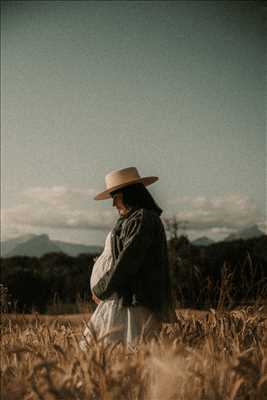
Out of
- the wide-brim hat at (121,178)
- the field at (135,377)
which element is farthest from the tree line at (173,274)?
the field at (135,377)

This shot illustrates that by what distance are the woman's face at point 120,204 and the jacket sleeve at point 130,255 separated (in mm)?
207

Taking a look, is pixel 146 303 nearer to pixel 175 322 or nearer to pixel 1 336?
pixel 175 322

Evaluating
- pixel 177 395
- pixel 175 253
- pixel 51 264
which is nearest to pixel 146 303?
pixel 177 395

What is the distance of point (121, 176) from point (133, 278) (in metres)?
0.75

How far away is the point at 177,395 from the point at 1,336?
4.66 ft

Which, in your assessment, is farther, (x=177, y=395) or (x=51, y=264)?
(x=51, y=264)

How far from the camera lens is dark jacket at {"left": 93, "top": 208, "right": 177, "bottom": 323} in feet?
10.4

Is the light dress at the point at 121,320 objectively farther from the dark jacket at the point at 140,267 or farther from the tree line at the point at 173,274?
the tree line at the point at 173,274

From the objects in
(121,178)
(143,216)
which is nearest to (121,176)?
(121,178)

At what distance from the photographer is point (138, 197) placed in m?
3.50

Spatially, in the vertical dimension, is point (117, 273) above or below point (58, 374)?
above

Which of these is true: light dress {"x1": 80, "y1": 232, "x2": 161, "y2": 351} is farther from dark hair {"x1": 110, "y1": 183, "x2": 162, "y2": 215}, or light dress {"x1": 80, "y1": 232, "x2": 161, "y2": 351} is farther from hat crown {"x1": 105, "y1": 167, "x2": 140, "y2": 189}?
hat crown {"x1": 105, "y1": 167, "x2": 140, "y2": 189}

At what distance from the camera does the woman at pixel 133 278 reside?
10.5 ft

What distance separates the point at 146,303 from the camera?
327 cm
